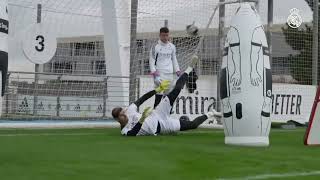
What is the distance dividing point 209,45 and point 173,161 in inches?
364

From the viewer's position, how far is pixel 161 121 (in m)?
9.56

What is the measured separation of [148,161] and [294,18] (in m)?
12.2

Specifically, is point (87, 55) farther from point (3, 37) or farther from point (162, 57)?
point (3, 37)

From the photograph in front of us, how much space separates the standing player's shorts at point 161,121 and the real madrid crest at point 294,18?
26.5 feet

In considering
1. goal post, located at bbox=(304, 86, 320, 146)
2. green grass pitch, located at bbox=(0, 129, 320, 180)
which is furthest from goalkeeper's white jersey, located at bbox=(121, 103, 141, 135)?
goal post, located at bbox=(304, 86, 320, 146)

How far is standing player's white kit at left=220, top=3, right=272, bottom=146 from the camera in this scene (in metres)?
7.51

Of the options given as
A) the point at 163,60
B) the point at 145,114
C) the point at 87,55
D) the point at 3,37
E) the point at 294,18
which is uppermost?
the point at 294,18

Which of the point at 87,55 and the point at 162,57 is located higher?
the point at 87,55

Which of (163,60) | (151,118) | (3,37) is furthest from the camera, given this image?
(163,60)

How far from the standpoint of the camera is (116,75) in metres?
14.0

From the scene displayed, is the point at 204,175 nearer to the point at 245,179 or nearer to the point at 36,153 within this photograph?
the point at 245,179

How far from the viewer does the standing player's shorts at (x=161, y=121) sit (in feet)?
30.7

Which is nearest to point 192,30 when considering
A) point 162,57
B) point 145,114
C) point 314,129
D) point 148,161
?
point 162,57

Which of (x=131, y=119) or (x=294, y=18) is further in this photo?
(x=294, y=18)
